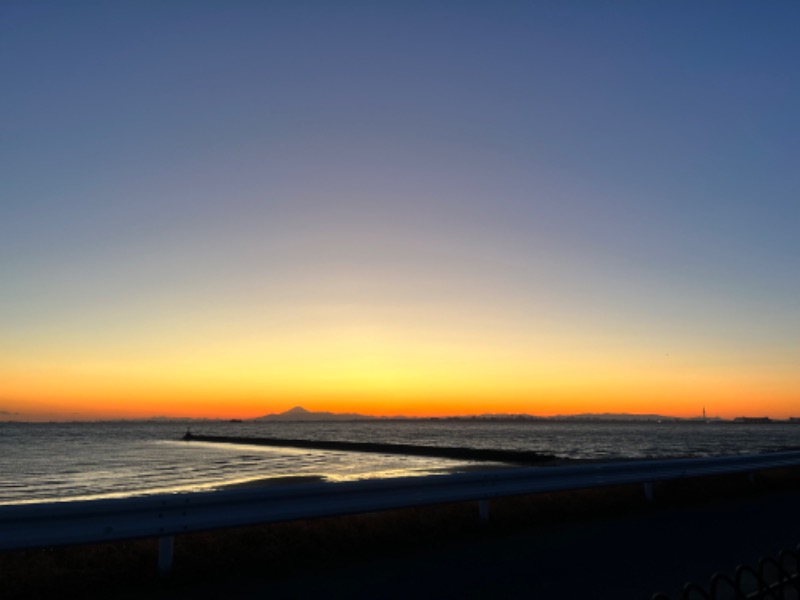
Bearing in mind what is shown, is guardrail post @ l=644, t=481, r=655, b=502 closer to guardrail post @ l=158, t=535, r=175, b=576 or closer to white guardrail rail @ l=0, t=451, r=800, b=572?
white guardrail rail @ l=0, t=451, r=800, b=572

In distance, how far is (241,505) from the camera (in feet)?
23.1

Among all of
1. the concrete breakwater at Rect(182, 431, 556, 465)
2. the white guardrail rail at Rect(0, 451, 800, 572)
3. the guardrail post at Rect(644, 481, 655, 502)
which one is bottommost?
the concrete breakwater at Rect(182, 431, 556, 465)

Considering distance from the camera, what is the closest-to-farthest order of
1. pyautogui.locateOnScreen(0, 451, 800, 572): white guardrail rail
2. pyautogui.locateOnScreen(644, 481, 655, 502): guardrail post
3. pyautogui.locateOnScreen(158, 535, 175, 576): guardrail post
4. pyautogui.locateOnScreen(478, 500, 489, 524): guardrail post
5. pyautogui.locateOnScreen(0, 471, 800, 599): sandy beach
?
pyautogui.locateOnScreen(0, 451, 800, 572): white guardrail rail → pyautogui.locateOnScreen(0, 471, 800, 599): sandy beach → pyautogui.locateOnScreen(158, 535, 175, 576): guardrail post → pyautogui.locateOnScreen(478, 500, 489, 524): guardrail post → pyautogui.locateOnScreen(644, 481, 655, 502): guardrail post

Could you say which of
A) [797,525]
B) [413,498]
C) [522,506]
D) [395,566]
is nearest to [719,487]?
[797,525]

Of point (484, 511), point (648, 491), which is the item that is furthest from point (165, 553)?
point (648, 491)

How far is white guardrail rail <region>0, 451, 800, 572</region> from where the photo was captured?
5773 mm

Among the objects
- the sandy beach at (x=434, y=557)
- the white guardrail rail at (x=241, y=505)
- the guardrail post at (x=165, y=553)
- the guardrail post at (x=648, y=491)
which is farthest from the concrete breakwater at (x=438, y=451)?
the guardrail post at (x=165, y=553)

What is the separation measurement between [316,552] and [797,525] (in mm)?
Result: 7400

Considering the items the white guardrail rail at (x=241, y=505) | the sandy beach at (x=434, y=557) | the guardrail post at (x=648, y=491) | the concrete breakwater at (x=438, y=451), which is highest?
the white guardrail rail at (x=241, y=505)

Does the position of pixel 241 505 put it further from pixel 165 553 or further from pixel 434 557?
pixel 434 557

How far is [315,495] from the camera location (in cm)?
763

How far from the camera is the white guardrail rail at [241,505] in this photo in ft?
18.9

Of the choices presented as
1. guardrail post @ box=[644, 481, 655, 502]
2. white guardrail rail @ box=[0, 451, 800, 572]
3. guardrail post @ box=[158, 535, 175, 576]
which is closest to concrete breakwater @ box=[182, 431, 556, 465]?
guardrail post @ box=[644, 481, 655, 502]

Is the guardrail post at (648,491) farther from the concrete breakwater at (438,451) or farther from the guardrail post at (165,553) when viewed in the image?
the concrete breakwater at (438,451)
